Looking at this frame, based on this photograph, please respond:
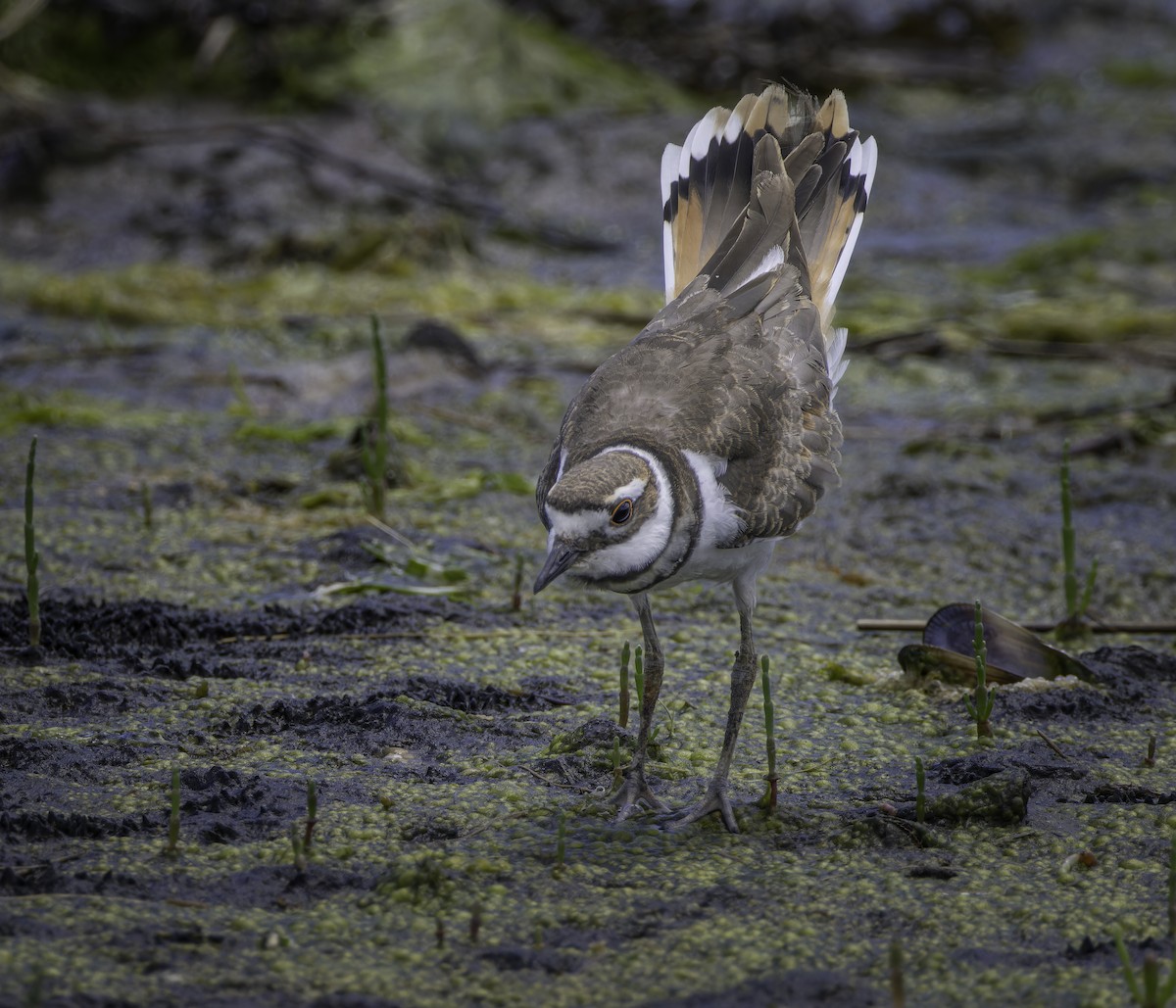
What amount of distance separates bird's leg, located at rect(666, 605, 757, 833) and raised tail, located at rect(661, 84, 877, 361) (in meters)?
1.32

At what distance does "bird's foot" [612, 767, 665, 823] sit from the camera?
3580 millimetres

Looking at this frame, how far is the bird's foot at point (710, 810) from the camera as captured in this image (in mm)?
3469

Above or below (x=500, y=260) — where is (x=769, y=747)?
below

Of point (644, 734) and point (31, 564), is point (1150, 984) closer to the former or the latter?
point (644, 734)

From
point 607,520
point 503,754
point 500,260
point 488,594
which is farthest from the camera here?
point 500,260

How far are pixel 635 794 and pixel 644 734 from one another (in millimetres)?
171

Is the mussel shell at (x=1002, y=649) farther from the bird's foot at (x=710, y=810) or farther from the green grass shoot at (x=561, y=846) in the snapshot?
the green grass shoot at (x=561, y=846)

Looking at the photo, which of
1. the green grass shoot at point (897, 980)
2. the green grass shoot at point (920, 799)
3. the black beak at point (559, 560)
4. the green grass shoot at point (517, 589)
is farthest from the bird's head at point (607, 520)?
the green grass shoot at point (517, 589)

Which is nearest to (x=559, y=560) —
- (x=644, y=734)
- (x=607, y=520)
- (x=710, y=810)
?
(x=607, y=520)

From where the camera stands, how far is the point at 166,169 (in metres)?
9.59

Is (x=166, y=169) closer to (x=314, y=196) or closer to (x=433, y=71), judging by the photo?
(x=314, y=196)

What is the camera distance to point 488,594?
4.99m

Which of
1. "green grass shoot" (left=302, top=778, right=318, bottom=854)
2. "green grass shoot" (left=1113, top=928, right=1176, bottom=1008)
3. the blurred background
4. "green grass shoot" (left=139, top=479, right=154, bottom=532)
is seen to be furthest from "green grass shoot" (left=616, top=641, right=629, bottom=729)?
"green grass shoot" (left=139, top=479, right=154, bottom=532)

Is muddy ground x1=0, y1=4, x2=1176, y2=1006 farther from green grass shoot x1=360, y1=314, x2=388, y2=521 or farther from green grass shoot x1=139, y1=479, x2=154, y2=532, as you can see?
green grass shoot x1=360, y1=314, x2=388, y2=521
